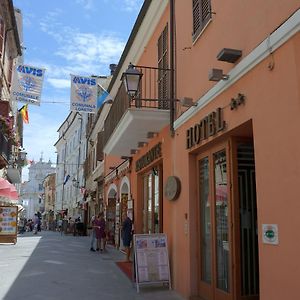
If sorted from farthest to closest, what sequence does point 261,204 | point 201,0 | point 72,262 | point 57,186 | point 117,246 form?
point 57,186, point 117,246, point 72,262, point 201,0, point 261,204

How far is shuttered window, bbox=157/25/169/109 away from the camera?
10052 mm

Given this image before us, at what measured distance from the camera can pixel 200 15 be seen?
26.0 feet

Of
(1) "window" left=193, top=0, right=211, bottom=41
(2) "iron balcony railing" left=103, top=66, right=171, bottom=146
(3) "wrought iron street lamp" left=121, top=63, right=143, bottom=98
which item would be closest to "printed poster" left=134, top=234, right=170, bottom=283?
(2) "iron balcony railing" left=103, top=66, right=171, bottom=146

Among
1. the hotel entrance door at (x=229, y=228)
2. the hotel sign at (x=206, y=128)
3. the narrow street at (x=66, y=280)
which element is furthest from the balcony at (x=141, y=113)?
the narrow street at (x=66, y=280)

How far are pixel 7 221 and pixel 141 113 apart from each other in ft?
44.2

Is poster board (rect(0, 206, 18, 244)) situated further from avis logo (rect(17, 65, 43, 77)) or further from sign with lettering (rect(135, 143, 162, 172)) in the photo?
sign with lettering (rect(135, 143, 162, 172))

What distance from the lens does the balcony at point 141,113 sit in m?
9.58

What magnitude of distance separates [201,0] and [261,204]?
430 cm

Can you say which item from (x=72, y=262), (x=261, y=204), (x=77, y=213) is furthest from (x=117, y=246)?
(x=77, y=213)

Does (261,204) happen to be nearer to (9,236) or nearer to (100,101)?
(100,101)

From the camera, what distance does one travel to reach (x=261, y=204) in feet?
17.4

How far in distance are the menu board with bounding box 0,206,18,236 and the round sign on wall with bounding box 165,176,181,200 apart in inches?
516

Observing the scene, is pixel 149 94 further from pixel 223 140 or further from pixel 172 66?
pixel 223 140

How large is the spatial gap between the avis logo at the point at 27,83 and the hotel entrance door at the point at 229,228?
8.74 m
